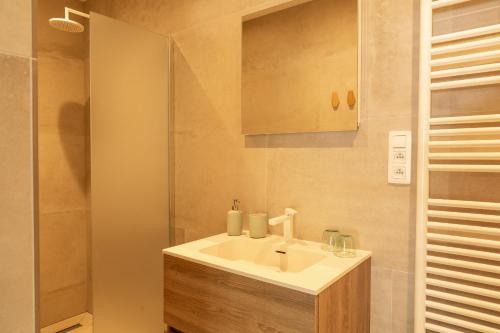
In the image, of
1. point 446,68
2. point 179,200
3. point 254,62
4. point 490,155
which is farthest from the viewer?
point 179,200

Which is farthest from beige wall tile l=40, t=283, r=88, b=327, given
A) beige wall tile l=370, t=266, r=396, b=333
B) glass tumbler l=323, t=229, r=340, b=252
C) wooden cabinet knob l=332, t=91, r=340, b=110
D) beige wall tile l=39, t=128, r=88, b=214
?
wooden cabinet knob l=332, t=91, r=340, b=110

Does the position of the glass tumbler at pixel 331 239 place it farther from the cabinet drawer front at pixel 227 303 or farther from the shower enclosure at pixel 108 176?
the shower enclosure at pixel 108 176

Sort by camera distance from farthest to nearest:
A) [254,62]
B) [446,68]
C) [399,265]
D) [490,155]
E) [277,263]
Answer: [254,62] < [277,263] < [399,265] < [446,68] < [490,155]

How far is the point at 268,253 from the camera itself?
148 cm

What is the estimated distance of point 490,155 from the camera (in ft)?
3.28

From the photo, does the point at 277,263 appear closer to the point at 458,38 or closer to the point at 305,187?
the point at 305,187

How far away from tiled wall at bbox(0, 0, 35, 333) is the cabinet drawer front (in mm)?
726

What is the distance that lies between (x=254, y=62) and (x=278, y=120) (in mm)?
329

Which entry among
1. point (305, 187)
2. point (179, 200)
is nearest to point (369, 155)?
point (305, 187)

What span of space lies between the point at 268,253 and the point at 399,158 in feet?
2.24

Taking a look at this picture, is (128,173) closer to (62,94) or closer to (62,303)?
(62,94)

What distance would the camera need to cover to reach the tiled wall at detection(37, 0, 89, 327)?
2348 millimetres

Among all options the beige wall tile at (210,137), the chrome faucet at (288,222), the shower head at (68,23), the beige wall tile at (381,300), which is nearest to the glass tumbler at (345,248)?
the beige wall tile at (381,300)

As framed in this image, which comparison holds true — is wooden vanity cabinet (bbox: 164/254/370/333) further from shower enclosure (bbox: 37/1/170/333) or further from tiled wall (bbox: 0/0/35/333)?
tiled wall (bbox: 0/0/35/333)
